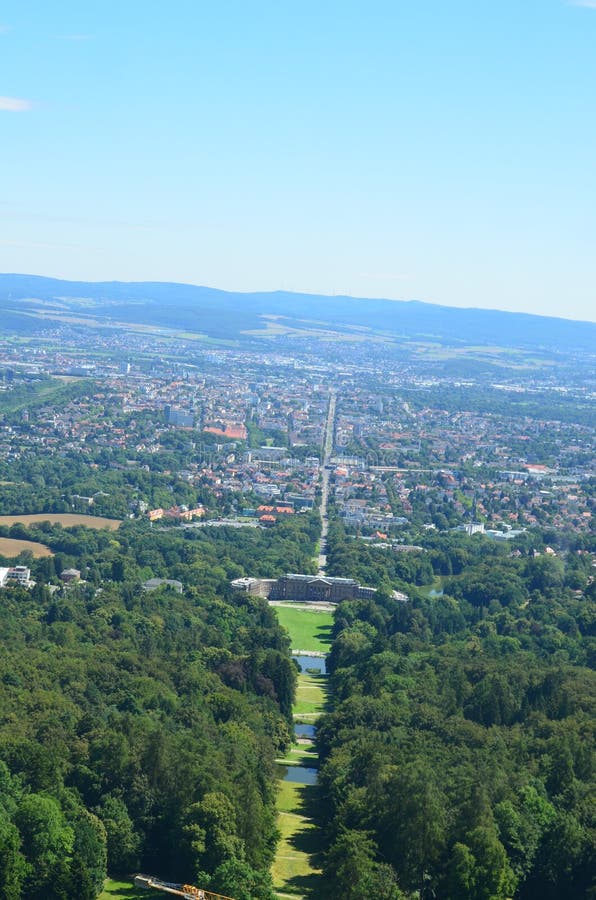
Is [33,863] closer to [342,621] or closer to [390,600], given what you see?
[342,621]

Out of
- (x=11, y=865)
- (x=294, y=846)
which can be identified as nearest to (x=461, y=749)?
(x=294, y=846)

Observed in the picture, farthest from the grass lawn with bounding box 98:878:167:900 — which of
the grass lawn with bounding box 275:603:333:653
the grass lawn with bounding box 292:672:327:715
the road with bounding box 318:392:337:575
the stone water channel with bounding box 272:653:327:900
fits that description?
the road with bounding box 318:392:337:575

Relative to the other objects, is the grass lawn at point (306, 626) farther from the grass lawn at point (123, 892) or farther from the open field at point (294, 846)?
the grass lawn at point (123, 892)

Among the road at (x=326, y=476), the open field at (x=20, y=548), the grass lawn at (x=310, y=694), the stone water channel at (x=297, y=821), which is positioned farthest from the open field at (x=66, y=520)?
the stone water channel at (x=297, y=821)

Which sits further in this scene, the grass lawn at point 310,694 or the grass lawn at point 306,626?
the grass lawn at point 306,626

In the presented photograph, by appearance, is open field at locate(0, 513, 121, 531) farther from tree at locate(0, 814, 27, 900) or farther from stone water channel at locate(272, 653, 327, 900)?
tree at locate(0, 814, 27, 900)

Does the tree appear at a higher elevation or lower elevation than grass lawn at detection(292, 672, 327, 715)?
higher
